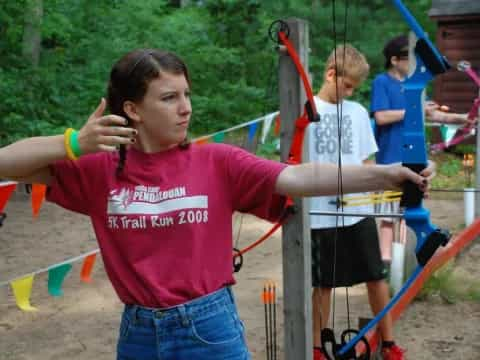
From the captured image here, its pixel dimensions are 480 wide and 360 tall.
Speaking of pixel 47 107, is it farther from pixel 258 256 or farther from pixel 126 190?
pixel 126 190

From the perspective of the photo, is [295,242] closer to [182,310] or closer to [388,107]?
[182,310]

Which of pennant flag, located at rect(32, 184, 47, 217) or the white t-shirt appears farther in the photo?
pennant flag, located at rect(32, 184, 47, 217)

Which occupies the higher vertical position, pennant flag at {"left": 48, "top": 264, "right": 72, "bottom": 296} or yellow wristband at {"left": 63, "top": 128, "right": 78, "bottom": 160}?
yellow wristband at {"left": 63, "top": 128, "right": 78, "bottom": 160}

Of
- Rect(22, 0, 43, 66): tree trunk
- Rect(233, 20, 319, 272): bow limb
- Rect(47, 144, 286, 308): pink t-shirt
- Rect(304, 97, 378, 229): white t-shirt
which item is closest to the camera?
Rect(47, 144, 286, 308): pink t-shirt

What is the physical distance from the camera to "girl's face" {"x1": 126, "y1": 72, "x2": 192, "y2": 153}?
1.67 m

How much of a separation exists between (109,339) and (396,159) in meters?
1.94

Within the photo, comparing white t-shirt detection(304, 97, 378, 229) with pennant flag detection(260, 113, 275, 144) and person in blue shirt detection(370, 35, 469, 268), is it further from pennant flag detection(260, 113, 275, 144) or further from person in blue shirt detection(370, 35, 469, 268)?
pennant flag detection(260, 113, 275, 144)

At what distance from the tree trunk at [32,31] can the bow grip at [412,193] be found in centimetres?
631

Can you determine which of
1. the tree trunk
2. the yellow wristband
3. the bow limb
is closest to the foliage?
the tree trunk

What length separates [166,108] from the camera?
65.6 inches

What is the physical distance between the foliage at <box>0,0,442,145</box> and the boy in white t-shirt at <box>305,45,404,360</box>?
527 centimetres

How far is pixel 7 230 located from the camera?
251 inches

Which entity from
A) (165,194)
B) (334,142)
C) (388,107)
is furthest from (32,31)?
(165,194)

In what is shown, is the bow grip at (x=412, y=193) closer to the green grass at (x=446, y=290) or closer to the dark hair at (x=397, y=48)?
the dark hair at (x=397, y=48)
